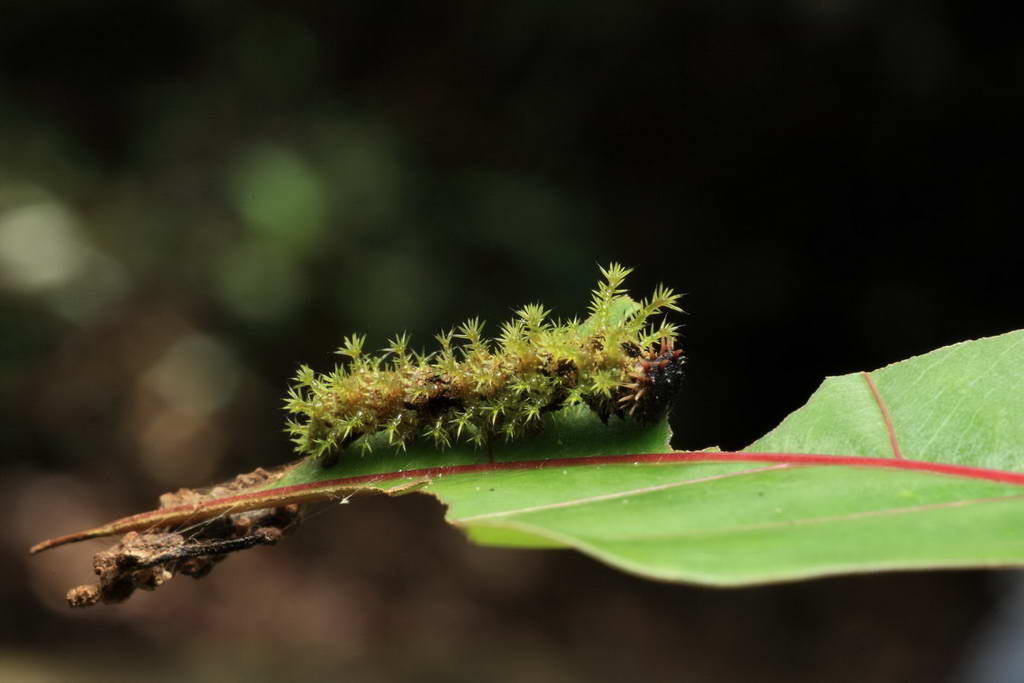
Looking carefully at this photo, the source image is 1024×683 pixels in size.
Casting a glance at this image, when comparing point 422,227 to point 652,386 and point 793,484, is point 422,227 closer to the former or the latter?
point 652,386

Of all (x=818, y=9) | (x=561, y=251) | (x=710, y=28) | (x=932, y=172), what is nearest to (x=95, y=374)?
(x=561, y=251)

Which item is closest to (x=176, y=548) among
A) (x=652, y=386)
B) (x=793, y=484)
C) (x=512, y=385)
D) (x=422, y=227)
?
(x=512, y=385)

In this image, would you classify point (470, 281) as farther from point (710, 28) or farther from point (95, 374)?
point (95, 374)

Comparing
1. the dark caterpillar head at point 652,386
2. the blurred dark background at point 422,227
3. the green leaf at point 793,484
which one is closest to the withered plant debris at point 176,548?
the green leaf at point 793,484

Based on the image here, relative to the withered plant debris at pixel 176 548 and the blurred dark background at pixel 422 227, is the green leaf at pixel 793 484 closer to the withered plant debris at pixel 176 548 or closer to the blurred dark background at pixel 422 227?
the withered plant debris at pixel 176 548

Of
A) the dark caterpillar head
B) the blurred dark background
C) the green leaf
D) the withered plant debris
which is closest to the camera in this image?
the green leaf

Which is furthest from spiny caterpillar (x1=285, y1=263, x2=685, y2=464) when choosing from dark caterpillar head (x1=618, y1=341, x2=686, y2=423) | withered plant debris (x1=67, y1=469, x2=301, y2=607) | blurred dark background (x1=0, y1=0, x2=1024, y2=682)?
blurred dark background (x1=0, y1=0, x2=1024, y2=682)

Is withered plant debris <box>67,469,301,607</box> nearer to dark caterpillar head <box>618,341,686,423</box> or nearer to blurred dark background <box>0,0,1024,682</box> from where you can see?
dark caterpillar head <box>618,341,686,423</box>

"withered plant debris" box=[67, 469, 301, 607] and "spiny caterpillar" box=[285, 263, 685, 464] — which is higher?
"spiny caterpillar" box=[285, 263, 685, 464]
